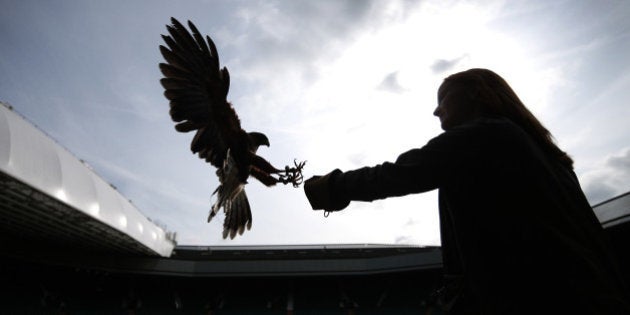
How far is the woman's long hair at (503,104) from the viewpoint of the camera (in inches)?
62.7

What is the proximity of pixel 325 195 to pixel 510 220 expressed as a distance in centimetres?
79

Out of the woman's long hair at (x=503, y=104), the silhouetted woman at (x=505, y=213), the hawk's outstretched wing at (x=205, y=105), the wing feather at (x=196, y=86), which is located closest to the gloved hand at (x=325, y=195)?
the silhouetted woman at (x=505, y=213)

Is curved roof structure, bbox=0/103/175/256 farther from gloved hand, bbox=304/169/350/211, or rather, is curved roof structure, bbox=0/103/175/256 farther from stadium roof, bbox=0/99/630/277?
gloved hand, bbox=304/169/350/211

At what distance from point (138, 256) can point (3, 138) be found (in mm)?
11358

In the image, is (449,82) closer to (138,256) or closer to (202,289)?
(138,256)

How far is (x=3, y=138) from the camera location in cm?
873

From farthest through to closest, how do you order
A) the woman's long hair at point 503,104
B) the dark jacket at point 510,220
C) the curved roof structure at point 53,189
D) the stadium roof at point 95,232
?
the stadium roof at point 95,232 < the curved roof structure at point 53,189 < the woman's long hair at point 503,104 < the dark jacket at point 510,220

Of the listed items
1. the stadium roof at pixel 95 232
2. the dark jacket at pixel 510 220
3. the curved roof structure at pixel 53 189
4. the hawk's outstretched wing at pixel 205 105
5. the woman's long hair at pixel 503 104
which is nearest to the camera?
the dark jacket at pixel 510 220

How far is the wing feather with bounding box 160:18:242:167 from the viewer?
11.5 ft

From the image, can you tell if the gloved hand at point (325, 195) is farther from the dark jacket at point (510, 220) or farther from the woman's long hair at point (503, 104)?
the woman's long hair at point (503, 104)

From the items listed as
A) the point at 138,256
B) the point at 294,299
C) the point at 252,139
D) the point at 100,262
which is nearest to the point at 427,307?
the point at 294,299

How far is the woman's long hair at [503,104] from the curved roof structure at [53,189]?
11.2 meters

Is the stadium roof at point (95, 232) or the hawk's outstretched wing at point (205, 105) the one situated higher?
the stadium roof at point (95, 232)

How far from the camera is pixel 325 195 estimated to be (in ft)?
5.48
